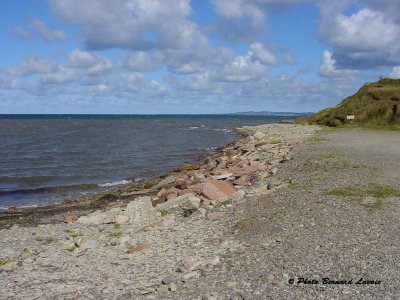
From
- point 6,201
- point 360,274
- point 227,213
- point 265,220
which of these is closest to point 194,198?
point 227,213

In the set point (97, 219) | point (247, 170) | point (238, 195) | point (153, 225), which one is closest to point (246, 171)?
point (247, 170)

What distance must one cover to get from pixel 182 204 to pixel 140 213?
1459 millimetres

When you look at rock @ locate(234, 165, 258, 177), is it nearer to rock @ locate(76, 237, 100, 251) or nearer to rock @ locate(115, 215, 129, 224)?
rock @ locate(115, 215, 129, 224)

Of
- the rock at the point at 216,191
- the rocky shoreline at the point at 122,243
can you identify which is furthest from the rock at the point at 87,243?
the rock at the point at 216,191

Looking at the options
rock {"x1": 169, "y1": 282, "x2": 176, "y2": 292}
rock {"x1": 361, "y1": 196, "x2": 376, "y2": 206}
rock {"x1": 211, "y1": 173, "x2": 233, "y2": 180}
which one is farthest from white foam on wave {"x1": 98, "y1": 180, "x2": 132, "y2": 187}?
rock {"x1": 169, "y1": 282, "x2": 176, "y2": 292}

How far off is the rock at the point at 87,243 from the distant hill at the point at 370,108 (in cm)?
4495

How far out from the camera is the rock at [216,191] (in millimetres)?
15414

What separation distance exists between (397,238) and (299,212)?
2991mm

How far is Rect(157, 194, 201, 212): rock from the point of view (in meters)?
14.5

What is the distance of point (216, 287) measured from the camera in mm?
7879

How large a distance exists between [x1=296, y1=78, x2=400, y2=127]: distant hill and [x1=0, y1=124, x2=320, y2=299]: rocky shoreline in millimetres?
37408

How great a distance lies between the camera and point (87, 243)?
1131cm

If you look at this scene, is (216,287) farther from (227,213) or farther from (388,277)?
(227,213)

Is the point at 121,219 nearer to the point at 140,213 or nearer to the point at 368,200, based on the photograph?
the point at 140,213
